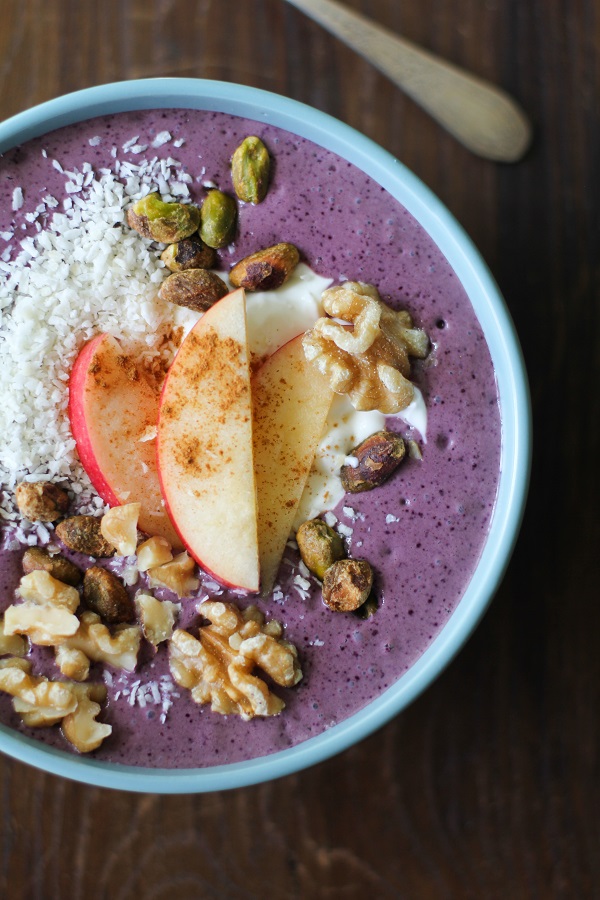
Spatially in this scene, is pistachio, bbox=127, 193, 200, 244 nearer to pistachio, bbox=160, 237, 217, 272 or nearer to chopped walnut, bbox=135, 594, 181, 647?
pistachio, bbox=160, 237, 217, 272

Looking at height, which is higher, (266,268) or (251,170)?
(251,170)

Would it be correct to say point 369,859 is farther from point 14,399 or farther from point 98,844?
point 14,399

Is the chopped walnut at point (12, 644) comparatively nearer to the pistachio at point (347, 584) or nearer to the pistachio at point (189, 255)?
the pistachio at point (347, 584)

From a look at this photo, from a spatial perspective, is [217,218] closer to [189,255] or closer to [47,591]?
[189,255]

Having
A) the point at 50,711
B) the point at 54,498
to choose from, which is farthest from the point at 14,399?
the point at 50,711

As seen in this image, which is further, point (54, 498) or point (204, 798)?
point (204, 798)

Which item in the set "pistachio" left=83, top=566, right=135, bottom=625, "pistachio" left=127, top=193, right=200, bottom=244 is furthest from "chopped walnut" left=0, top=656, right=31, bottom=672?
"pistachio" left=127, top=193, right=200, bottom=244

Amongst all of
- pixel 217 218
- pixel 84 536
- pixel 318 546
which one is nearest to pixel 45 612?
pixel 84 536
